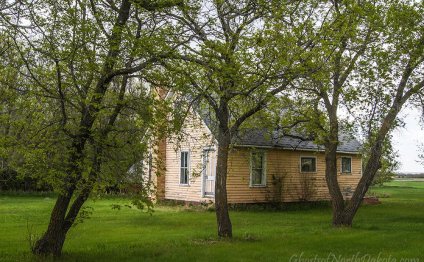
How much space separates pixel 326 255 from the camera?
11.2 metres

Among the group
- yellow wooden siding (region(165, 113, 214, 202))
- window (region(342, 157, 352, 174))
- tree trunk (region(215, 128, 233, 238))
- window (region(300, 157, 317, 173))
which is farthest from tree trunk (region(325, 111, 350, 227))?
window (region(342, 157, 352, 174))

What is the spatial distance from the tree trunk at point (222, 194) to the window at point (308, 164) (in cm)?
1371

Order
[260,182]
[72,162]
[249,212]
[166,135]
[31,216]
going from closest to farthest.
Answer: [72,162] < [166,135] < [31,216] < [249,212] < [260,182]

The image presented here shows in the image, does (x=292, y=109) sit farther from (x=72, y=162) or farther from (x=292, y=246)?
(x=72, y=162)

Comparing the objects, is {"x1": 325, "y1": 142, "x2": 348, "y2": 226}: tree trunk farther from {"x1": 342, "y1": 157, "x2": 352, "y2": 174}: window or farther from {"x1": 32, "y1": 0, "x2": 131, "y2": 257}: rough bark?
{"x1": 342, "y1": 157, "x2": 352, "y2": 174}: window

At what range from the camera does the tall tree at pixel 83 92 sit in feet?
30.3

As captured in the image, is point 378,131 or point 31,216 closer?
point 378,131

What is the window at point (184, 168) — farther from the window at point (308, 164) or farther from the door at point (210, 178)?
the window at point (308, 164)

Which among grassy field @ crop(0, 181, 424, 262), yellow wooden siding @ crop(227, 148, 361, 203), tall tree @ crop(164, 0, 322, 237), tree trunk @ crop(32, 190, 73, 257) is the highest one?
tall tree @ crop(164, 0, 322, 237)

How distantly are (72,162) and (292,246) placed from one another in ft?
19.5

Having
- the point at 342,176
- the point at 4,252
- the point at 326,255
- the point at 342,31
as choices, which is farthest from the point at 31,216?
the point at 342,176

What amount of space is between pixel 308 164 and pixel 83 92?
1979 centimetres

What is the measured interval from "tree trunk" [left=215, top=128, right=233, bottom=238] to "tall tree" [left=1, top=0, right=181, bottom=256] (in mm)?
4185

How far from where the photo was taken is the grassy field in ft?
36.3
